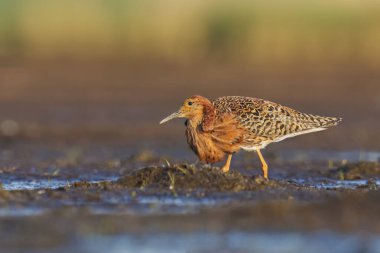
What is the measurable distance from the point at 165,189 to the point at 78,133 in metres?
7.40

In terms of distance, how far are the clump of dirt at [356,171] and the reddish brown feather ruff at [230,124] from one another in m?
1.01

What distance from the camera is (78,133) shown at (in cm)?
1717

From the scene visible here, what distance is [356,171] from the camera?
12242 mm

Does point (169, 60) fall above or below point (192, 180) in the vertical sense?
below

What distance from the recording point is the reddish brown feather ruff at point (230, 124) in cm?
1082

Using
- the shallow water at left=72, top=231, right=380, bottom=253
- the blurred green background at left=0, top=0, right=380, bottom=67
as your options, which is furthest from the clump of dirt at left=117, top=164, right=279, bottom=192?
the blurred green background at left=0, top=0, right=380, bottom=67

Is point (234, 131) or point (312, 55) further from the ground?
point (234, 131)

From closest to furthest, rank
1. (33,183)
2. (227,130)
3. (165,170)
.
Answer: (165,170) → (227,130) → (33,183)

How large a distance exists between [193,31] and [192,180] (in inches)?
664

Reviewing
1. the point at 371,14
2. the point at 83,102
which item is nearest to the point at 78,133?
the point at 83,102

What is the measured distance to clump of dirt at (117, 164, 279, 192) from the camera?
9.98m

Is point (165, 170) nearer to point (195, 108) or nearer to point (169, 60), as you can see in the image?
point (195, 108)

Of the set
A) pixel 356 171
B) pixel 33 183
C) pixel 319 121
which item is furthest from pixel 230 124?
pixel 33 183

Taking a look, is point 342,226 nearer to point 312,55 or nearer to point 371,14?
point 312,55
